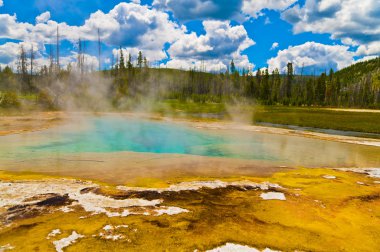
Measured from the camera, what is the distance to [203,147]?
2162cm

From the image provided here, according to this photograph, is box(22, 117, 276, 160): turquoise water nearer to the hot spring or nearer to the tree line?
the hot spring

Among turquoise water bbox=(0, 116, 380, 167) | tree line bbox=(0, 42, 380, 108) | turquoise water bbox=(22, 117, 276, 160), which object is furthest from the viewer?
tree line bbox=(0, 42, 380, 108)

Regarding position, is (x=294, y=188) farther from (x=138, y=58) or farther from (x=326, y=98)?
(x=326, y=98)

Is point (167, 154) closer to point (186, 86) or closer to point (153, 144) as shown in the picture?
point (153, 144)

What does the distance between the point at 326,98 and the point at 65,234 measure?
110309mm

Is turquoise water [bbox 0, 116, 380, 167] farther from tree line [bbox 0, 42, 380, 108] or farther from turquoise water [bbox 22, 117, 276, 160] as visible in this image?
tree line [bbox 0, 42, 380, 108]

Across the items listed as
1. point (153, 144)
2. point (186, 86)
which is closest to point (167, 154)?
point (153, 144)

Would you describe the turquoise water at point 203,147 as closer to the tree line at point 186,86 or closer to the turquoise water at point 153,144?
the turquoise water at point 153,144

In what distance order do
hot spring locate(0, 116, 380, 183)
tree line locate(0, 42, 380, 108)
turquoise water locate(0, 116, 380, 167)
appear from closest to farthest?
hot spring locate(0, 116, 380, 183) < turquoise water locate(0, 116, 380, 167) < tree line locate(0, 42, 380, 108)

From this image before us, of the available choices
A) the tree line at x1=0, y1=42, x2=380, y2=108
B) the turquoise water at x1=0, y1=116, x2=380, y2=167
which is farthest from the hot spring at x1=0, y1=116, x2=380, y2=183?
the tree line at x1=0, y1=42, x2=380, y2=108

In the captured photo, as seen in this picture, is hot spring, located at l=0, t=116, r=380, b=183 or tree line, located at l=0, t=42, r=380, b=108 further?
tree line, located at l=0, t=42, r=380, b=108

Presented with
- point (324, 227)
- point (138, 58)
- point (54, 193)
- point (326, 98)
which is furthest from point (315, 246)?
point (326, 98)

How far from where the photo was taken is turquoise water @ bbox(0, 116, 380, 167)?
17.6 metres

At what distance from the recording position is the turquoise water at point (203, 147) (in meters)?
17.6
